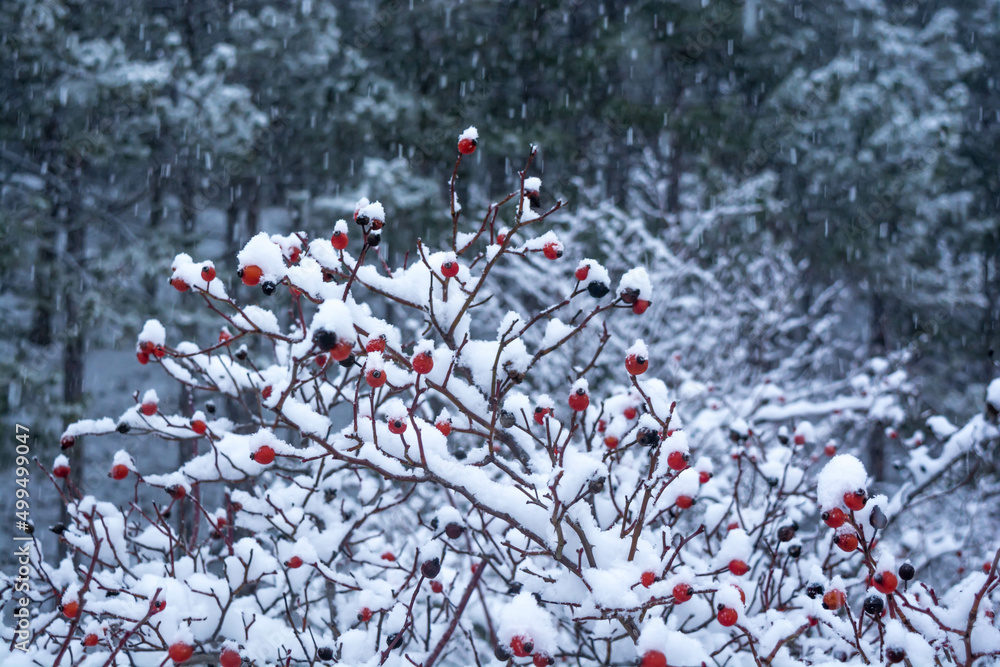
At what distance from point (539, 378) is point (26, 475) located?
4.99 metres

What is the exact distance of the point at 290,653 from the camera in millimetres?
2084

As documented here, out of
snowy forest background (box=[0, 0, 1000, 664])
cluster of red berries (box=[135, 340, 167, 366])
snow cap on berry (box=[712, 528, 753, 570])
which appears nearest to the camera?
snow cap on berry (box=[712, 528, 753, 570])

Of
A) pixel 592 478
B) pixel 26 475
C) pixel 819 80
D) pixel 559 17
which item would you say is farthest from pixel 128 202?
pixel 819 80

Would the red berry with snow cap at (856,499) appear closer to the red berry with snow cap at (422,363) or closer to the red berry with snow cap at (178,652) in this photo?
the red berry with snow cap at (422,363)

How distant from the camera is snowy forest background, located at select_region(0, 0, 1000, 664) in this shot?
7.31 m

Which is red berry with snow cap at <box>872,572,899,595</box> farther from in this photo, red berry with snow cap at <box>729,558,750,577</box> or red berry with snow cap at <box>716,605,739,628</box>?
red berry with snow cap at <box>729,558,750,577</box>

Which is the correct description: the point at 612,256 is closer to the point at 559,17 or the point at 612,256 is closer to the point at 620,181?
the point at 620,181

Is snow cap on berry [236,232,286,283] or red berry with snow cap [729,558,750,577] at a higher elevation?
snow cap on berry [236,232,286,283]

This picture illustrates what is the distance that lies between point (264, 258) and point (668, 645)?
4.11ft

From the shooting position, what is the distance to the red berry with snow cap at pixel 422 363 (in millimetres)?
1449

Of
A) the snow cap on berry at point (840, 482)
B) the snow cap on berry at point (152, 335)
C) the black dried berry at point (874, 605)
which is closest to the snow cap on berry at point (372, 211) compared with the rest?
the snow cap on berry at point (152, 335)

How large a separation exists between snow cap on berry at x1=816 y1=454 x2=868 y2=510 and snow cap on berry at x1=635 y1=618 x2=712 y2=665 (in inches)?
16.5

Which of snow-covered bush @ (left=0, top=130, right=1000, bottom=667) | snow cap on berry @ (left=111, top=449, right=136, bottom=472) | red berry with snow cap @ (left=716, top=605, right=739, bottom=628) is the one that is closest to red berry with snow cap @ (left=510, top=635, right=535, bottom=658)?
snow-covered bush @ (left=0, top=130, right=1000, bottom=667)

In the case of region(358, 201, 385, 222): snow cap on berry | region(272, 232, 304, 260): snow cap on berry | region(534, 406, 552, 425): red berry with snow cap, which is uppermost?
region(272, 232, 304, 260): snow cap on berry
